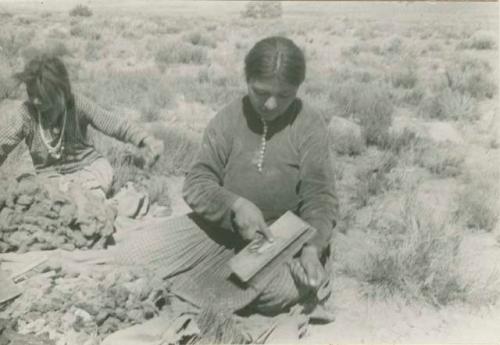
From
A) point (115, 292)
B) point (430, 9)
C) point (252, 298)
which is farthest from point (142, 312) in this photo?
point (430, 9)

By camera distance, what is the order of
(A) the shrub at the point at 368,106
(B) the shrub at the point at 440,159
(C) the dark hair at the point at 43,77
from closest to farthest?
(C) the dark hair at the point at 43,77, (B) the shrub at the point at 440,159, (A) the shrub at the point at 368,106

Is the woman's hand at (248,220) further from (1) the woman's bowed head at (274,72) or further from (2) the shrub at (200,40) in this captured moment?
(2) the shrub at (200,40)

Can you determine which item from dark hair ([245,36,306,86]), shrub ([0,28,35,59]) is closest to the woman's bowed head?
dark hair ([245,36,306,86])

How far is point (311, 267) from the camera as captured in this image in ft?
8.61

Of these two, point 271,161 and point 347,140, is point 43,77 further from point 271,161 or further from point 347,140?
point 347,140

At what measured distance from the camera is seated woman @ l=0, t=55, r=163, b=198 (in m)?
3.47

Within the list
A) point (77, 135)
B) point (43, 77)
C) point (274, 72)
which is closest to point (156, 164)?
point (77, 135)

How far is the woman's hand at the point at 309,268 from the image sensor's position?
2.60 metres

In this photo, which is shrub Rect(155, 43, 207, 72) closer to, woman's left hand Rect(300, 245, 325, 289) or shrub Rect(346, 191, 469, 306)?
shrub Rect(346, 191, 469, 306)

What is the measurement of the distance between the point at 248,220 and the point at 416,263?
41.8 inches

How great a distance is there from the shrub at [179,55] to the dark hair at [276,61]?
5.34 meters

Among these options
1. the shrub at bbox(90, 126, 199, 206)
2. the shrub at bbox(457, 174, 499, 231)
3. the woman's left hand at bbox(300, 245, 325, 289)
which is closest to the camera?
the woman's left hand at bbox(300, 245, 325, 289)

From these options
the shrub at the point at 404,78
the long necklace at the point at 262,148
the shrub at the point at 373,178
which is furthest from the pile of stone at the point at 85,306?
the shrub at the point at 404,78

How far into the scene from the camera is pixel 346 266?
3355 millimetres
